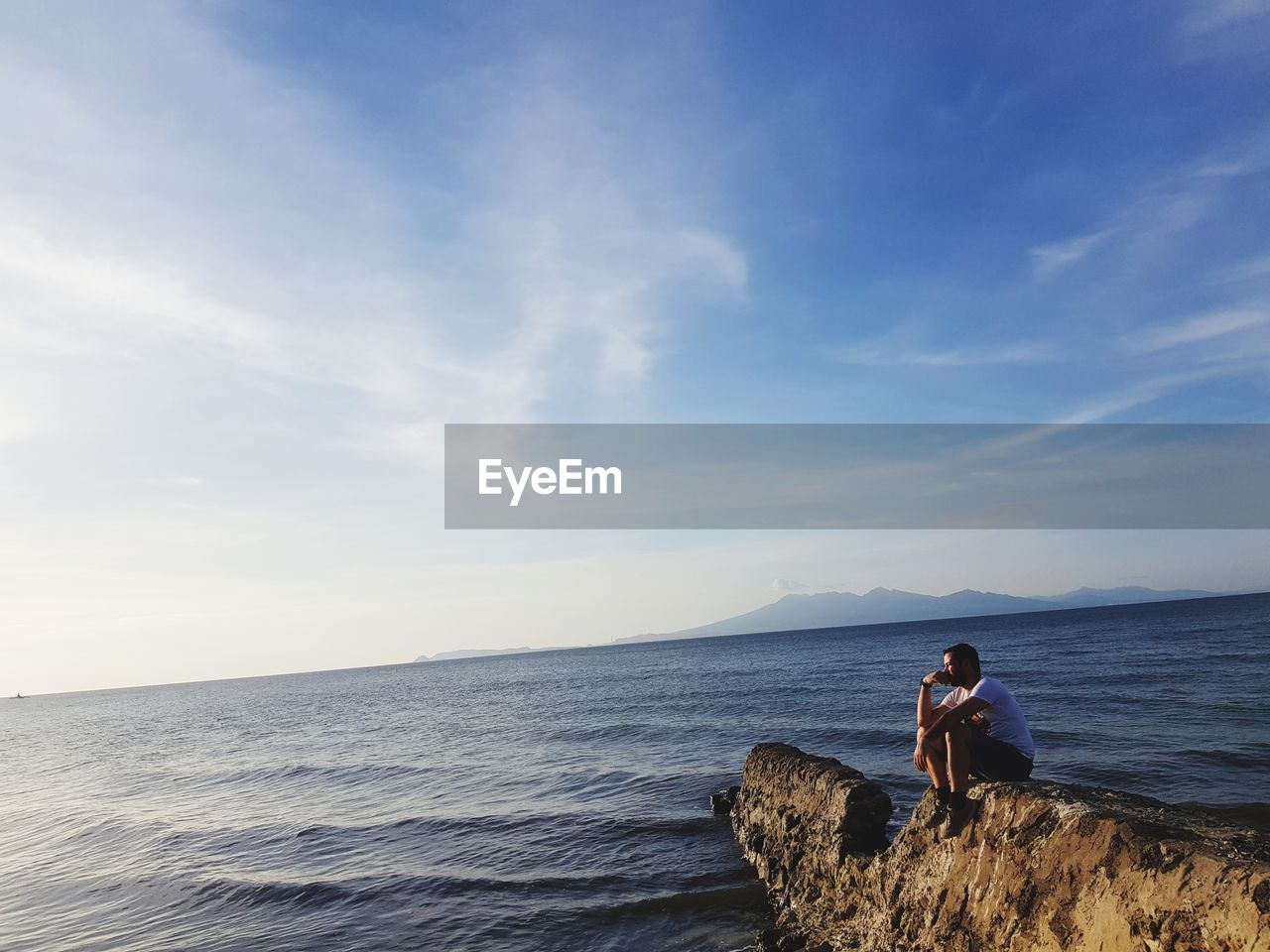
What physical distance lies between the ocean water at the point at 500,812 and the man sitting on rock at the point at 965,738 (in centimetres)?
428

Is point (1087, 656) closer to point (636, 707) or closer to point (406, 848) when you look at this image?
point (636, 707)

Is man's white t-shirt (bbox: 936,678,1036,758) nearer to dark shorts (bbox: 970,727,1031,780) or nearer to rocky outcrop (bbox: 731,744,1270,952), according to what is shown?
dark shorts (bbox: 970,727,1031,780)

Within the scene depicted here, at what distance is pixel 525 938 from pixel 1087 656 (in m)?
51.5

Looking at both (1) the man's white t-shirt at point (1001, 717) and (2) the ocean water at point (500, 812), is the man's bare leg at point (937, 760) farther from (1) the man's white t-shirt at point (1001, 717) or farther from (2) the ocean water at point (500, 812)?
(2) the ocean water at point (500, 812)

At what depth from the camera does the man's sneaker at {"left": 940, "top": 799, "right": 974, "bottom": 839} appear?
7699mm

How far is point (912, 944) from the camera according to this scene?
25.6 ft

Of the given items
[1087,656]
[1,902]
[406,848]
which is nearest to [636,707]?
[406,848]

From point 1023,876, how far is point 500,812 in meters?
15.0

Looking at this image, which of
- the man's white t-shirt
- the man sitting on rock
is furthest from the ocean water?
the man's white t-shirt

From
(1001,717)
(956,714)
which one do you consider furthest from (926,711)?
(1001,717)

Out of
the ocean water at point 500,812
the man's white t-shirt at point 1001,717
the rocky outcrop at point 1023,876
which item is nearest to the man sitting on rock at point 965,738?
the man's white t-shirt at point 1001,717

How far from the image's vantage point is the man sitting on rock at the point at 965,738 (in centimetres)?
790

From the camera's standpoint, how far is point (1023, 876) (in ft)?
21.8

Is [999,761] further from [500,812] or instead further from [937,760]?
[500,812]
